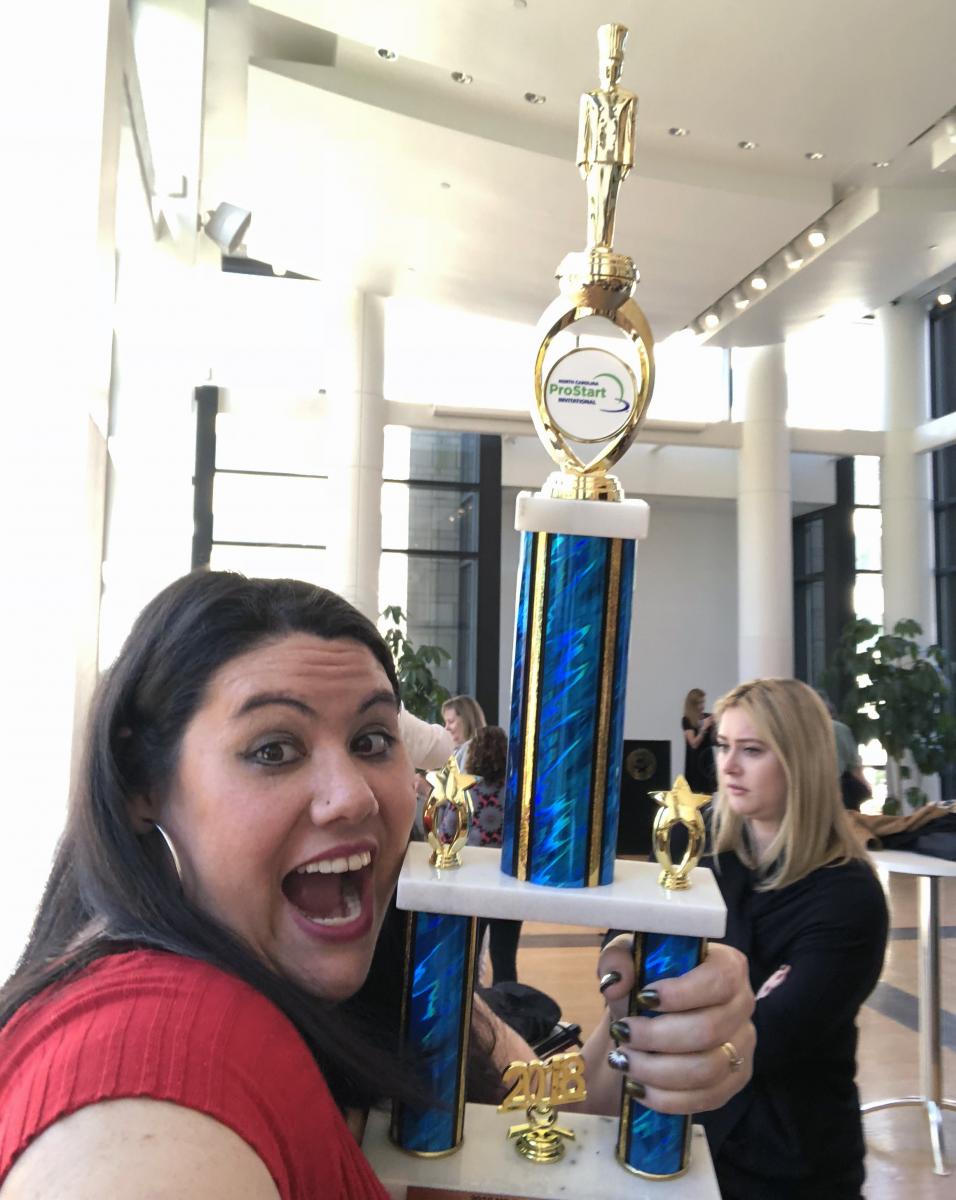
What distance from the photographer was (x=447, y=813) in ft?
3.66

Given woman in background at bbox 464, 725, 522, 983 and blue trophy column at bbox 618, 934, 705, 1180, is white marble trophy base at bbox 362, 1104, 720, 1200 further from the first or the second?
woman in background at bbox 464, 725, 522, 983

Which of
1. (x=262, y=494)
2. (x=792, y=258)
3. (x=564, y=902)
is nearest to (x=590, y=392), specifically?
(x=564, y=902)

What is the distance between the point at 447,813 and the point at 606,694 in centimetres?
23

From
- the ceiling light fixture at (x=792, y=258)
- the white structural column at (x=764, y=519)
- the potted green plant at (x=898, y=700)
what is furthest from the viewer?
the white structural column at (x=764, y=519)

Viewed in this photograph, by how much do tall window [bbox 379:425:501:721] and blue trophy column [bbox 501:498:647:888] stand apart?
10968 millimetres

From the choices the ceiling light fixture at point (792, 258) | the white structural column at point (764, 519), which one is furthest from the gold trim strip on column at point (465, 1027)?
the white structural column at point (764, 519)

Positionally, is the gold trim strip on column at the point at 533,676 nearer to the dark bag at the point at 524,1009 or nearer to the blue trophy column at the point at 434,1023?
the blue trophy column at the point at 434,1023

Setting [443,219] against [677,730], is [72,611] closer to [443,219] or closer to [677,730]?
[443,219]

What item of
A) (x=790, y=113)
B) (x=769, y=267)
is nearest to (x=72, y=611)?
(x=790, y=113)

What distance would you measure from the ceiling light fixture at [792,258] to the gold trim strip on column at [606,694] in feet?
27.6

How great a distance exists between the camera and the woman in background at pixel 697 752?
23.1 feet

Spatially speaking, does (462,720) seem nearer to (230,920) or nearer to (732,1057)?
(732,1057)

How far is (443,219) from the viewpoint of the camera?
807 cm

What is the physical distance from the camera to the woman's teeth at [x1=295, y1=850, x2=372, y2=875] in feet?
2.99
